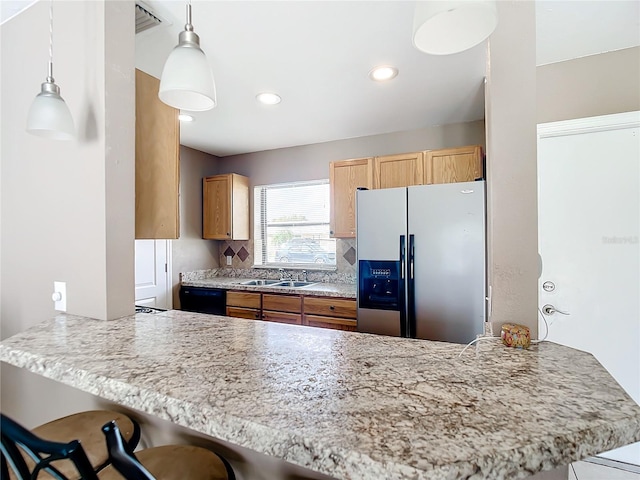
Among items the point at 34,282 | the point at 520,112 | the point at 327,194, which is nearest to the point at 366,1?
the point at 520,112

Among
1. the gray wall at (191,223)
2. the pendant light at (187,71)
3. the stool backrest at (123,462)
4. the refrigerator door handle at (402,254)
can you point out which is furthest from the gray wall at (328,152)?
the stool backrest at (123,462)

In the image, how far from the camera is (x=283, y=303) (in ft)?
10.4

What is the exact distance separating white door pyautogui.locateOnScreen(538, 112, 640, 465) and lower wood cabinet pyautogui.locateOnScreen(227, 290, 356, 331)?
1508 millimetres

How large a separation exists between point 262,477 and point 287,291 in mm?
2283

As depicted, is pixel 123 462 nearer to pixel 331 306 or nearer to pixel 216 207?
pixel 331 306

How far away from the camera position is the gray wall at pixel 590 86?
1.95 metres

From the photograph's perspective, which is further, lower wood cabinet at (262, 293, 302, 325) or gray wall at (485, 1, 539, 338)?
lower wood cabinet at (262, 293, 302, 325)

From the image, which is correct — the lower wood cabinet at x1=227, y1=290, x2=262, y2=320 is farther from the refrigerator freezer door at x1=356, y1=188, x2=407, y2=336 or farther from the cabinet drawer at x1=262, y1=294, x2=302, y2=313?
the refrigerator freezer door at x1=356, y1=188, x2=407, y2=336

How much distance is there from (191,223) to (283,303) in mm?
1655

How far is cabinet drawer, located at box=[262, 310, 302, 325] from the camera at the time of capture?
310 cm

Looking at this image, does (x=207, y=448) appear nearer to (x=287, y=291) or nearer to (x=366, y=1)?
(x=366, y=1)

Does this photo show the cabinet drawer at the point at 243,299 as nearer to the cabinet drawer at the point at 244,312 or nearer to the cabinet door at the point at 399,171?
the cabinet drawer at the point at 244,312

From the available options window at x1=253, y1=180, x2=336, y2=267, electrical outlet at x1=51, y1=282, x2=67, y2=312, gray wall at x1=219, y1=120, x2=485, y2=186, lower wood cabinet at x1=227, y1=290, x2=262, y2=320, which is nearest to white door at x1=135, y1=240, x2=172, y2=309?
lower wood cabinet at x1=227, y1=290, x2=262, y2=320

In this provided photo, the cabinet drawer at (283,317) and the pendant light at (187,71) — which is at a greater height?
the pendant light at (187,71)
